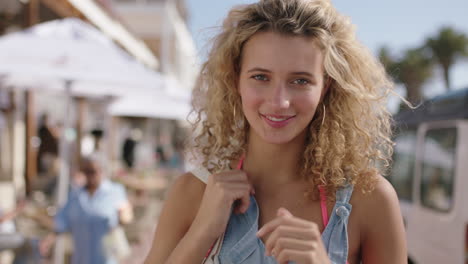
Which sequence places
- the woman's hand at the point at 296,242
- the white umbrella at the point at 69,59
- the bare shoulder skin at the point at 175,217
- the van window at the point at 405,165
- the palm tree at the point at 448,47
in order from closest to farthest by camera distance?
the woman's hand at the point at 296,242 < the bare shoulder skin at the point at 175,217 < the white umbrella at the point at 69,59 < the van window at the point at 405,165 < the palm tree at the point at 448,47

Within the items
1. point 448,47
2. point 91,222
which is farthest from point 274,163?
point 448,47

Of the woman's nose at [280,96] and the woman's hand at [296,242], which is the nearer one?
the woman's hand at [296,242]

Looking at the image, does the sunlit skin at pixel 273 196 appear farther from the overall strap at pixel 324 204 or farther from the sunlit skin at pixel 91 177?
the sunlit skin at pixel 91 177

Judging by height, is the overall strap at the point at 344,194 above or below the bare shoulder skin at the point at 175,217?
above

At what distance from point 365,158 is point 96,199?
316cm

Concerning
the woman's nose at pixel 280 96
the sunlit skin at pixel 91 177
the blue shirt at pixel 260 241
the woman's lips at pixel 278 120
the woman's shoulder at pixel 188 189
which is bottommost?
the sunlit skin at pixel 91 177

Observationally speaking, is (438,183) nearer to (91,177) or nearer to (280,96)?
(91,177)

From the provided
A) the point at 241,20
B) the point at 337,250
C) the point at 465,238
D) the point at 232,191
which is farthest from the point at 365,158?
the point at 465,238

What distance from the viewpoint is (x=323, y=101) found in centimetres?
150

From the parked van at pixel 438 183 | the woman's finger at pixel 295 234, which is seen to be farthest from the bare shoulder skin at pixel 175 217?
the parked van at pixel 438 183

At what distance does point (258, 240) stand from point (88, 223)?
306cm

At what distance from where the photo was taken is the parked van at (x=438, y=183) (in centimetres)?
361

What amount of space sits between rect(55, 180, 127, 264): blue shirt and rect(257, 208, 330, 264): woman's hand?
322cm

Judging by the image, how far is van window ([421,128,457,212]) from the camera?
3.82 m
